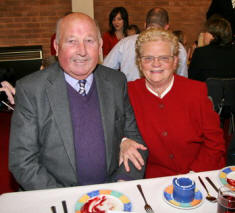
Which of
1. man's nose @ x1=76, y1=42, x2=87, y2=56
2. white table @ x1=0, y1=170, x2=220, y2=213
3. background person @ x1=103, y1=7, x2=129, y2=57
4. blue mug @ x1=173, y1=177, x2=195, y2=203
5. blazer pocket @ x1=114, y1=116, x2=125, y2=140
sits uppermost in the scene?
background person @ x1=103, y1=7, x2=129, y2=57

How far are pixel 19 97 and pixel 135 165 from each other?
80cm

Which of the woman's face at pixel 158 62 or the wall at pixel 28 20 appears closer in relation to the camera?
the woman's face at pixel 158 62

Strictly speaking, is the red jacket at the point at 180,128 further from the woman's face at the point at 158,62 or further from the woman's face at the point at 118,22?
the woman's face at the point at 118,22

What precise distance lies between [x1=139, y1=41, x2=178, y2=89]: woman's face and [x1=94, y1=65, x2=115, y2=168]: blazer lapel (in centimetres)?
31

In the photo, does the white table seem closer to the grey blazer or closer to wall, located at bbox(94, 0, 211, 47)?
the grey blazer

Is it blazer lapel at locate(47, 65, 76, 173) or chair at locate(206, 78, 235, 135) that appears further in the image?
chair at locate(206, 78, 235, 135)

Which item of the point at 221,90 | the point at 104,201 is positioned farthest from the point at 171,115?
the point at 221,90

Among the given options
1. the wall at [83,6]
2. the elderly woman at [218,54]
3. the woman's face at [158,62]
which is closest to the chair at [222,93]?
the elderly woman at [218,54]

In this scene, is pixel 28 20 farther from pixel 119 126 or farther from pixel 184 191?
pixel 184 191

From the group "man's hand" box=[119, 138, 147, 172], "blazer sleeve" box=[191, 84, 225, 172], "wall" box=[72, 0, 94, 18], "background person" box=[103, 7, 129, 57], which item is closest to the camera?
"man's hand" box=[119, 138, 147, 172]

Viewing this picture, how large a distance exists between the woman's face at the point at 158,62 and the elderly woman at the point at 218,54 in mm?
1923

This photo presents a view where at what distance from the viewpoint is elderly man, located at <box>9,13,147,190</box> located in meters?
1.58

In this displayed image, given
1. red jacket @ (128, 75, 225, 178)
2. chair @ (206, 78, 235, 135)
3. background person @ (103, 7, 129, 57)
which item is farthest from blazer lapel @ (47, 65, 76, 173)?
background person @ (103, 7, 129, 57)

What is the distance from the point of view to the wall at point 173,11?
5.99m
